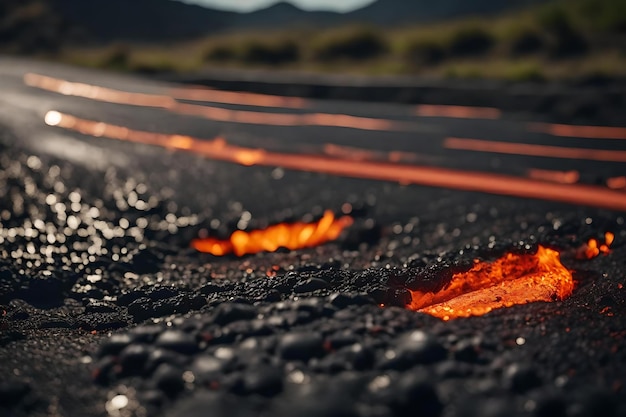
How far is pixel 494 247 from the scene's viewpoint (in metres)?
3.11

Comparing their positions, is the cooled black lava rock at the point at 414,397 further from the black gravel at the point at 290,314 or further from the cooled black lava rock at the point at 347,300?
the cooled black lava rock at the point at 347,300

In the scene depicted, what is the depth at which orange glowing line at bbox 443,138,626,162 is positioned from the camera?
17.1 ft

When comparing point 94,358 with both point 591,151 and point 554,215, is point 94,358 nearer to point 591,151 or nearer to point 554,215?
point 554,215

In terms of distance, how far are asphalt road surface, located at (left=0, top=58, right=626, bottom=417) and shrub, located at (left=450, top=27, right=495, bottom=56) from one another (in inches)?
343

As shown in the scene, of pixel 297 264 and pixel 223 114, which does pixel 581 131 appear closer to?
pixel 223 114

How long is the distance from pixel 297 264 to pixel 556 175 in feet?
8.04

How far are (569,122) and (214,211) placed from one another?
14.8 feet

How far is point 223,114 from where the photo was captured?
23.5 feet

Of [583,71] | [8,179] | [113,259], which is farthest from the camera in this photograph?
[583,71]

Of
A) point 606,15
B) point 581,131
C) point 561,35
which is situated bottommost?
point 561,35

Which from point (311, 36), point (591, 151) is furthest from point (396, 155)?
point (311, 36)

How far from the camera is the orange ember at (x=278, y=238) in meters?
3.63

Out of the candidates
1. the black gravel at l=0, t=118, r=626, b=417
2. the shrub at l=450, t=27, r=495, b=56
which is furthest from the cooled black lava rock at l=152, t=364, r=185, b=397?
the shrub at l=450, t=27, r=495, b=56

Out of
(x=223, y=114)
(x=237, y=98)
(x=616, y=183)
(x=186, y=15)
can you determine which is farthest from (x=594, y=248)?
(x=186, y=15)
